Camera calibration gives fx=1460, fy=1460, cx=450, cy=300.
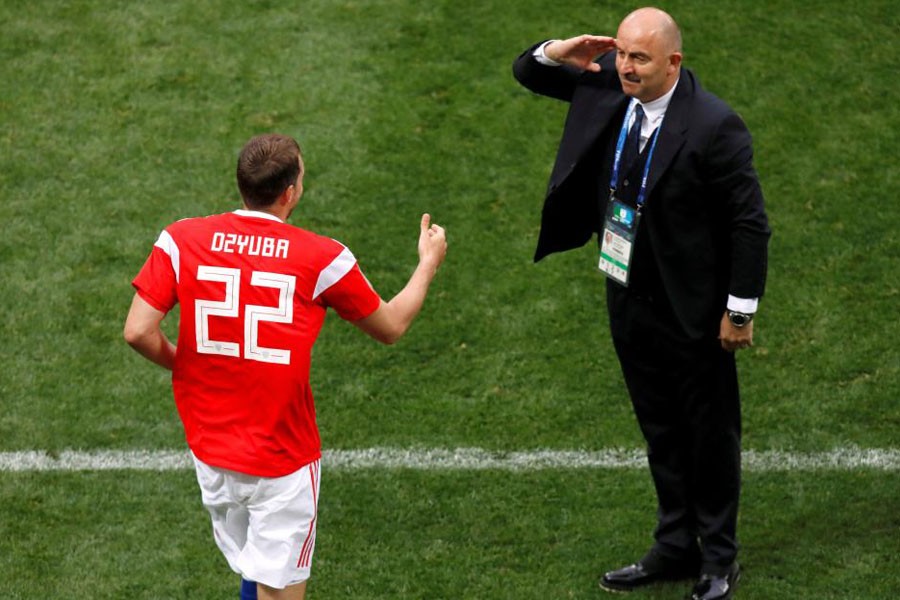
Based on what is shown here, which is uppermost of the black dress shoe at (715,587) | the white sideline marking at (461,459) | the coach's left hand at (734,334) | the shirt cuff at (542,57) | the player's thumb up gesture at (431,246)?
the shirt cuff at (542,57)

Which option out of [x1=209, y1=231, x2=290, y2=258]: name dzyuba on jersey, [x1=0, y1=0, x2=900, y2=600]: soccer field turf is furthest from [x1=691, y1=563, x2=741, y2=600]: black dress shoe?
[x1=209, y1=231, x2=290, y2=258]: name dzyuba on jersey

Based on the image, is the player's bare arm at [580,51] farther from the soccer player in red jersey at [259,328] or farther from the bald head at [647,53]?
the soccer player in red jersey at [259,328]

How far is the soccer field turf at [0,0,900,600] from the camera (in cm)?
567

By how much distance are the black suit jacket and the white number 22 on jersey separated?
1.31 metres

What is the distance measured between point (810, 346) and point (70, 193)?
3.99 m

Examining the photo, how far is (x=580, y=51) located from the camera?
202 inches

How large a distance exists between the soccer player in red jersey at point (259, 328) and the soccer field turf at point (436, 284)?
1.07m

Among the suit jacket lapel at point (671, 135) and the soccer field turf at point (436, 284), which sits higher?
the suit jacket lapel at point (671, 135)

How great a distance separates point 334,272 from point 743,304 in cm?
145

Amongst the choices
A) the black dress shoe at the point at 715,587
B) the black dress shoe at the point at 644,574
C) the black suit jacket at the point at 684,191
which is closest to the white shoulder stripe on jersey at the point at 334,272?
the black suit jacket at the point at 684,191

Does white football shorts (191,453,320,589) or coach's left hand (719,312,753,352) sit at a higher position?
coach's left hand (719,312,753,352)

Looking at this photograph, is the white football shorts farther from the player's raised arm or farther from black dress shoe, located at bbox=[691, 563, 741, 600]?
black dress shoe, located at bbox=[691, 563, 741, 600]

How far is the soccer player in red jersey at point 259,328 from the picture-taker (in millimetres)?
4230

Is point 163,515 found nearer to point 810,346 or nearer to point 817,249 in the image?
point 810,346
